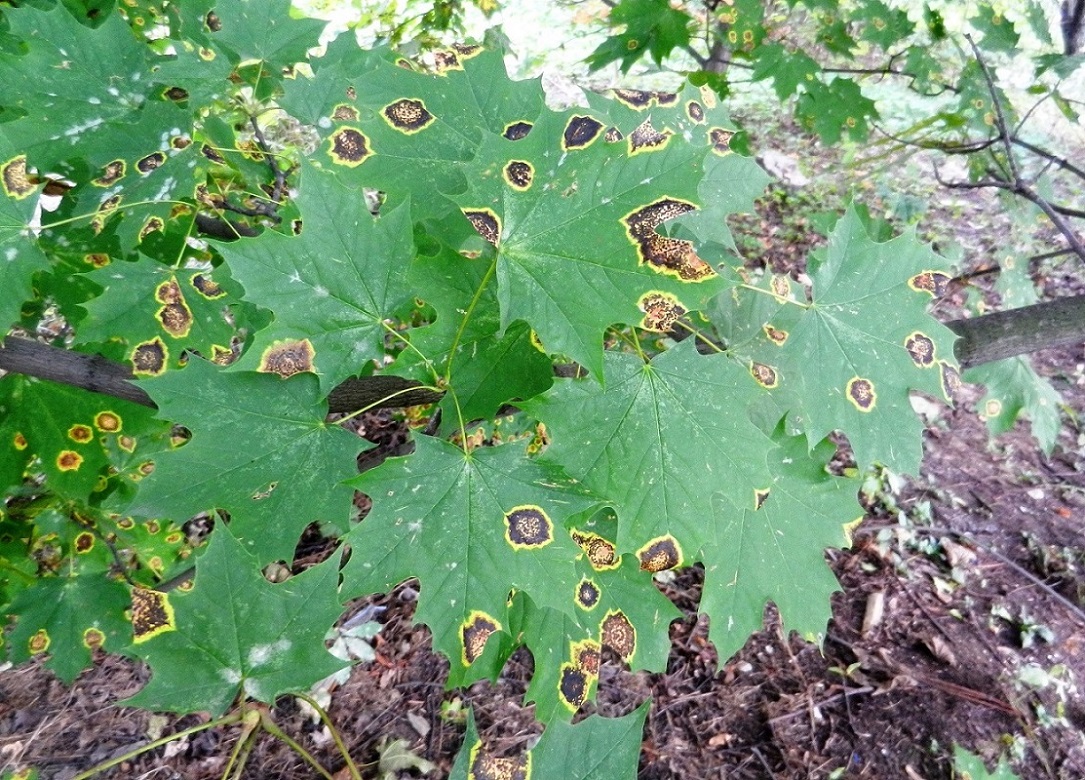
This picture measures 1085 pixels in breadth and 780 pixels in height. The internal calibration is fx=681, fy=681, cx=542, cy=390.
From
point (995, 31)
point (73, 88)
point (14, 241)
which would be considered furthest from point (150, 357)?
point (995, 31)

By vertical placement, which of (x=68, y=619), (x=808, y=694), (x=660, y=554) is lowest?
(x=808, y=694)

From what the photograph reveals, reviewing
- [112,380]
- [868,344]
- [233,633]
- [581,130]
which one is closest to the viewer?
[233,633]

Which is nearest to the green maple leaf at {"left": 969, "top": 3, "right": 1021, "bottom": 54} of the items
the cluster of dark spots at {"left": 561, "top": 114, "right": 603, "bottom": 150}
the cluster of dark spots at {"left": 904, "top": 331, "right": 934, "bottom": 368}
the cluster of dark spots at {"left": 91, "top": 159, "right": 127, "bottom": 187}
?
the cluster of dark spots at {"left": 904, "top": 331, "right": 934, "bottom": 368}

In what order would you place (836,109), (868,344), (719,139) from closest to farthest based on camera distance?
1. (868,344)
2. (719,139)
3. (836,109)

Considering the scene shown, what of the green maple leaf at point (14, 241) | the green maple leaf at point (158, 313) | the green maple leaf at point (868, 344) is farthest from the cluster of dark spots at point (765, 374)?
the green maple leaf at point (14, 241)

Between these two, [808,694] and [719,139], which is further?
[808,694]

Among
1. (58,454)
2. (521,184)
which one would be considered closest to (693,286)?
(521,184)

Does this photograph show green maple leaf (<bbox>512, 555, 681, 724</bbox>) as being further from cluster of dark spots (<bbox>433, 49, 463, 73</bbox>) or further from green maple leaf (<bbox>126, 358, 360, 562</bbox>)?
cluster of dark spots (<bbox>433, 49, 463, 73</bbox>)

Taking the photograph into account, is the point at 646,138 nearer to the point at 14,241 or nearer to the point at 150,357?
the point at 150,357
